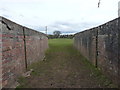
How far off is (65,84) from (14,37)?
2.19 metres

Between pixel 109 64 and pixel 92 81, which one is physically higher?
pixel 109 64

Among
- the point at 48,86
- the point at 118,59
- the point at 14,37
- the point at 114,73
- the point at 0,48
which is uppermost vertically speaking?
the point at 14,37

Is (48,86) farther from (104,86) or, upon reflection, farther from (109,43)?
(109,43)

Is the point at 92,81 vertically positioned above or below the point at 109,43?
below

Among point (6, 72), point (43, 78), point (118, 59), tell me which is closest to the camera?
point (6, 72)

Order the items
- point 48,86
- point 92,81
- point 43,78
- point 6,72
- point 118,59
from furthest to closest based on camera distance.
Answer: point 43,78
point 92,81
point 48,86
point 118,59
point 6,72

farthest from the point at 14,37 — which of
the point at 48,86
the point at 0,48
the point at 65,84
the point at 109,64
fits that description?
the point at 109,64

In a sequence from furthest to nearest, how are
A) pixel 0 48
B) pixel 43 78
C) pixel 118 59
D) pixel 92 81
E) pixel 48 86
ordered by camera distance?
pixel 43 78 → pixel 92 81 → pixel 48 86 → pixel 118 59 → pixel 0 48

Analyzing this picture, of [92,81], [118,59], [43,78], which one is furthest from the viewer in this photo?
[43,78]

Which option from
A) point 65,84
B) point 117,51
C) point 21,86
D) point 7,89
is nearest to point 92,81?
point 65,84

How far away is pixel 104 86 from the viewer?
163 inches

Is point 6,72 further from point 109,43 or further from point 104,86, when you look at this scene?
point 109,43

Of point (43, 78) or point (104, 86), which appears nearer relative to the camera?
point (104, 86)

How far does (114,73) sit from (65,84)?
5.02ft
